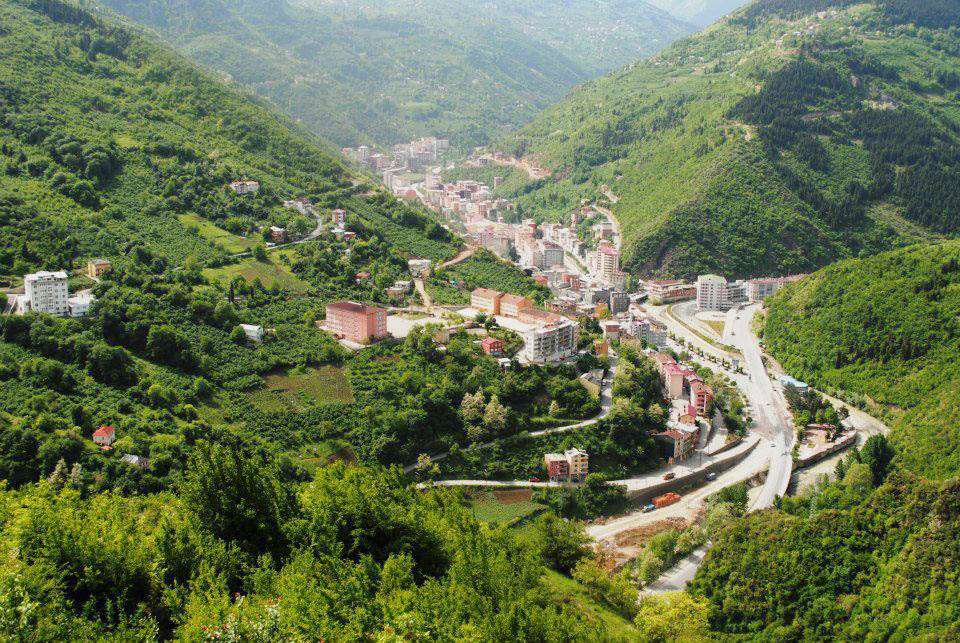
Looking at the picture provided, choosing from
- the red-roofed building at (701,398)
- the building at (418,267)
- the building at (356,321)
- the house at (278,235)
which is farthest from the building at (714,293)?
the house at (278,235)

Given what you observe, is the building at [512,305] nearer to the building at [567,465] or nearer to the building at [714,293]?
the building at [567,465]

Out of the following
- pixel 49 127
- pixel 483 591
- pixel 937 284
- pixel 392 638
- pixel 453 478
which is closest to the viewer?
pixel 392 638

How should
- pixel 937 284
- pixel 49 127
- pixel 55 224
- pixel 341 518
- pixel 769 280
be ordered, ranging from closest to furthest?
pixel 341 518 → pixel 55 224 → pixel 937 284 → pixel 49 127 → pixel 769 280

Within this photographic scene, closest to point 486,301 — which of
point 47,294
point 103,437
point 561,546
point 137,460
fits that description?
point 561,546

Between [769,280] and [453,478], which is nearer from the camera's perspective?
[453,478]

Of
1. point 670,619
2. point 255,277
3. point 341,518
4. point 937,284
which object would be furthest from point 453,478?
point 937,284

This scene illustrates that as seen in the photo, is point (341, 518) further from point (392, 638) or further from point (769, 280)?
point (769, 280)

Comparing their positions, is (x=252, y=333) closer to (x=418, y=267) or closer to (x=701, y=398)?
(x=418, y=267)
